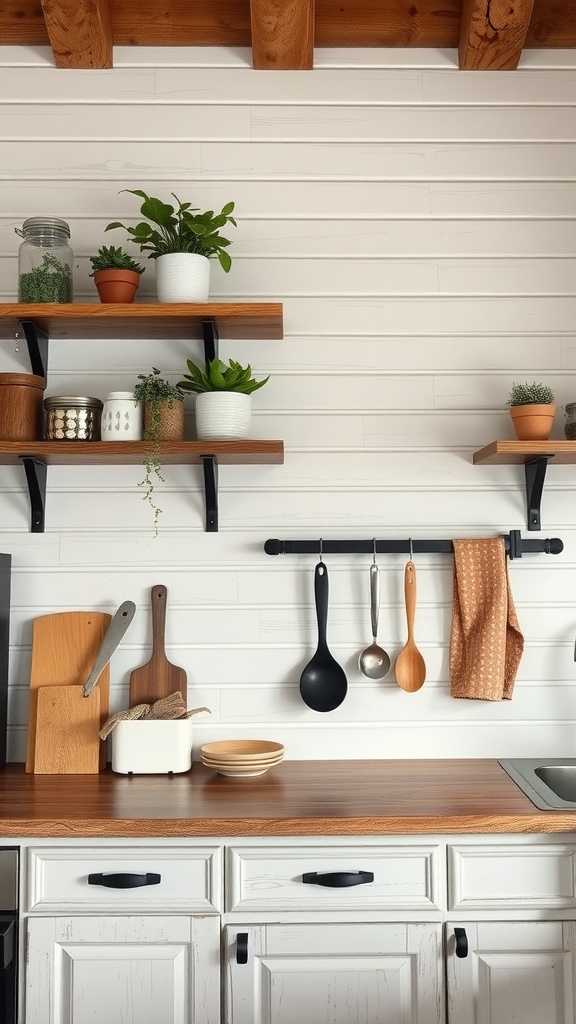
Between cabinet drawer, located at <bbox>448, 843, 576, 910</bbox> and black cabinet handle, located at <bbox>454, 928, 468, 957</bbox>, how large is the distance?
0.15 feet

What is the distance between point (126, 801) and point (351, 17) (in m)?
2.10

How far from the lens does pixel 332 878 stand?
1792 millimetres

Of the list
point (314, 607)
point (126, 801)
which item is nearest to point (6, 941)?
point (126, 801)

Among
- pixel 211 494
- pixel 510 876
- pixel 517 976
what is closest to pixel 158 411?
pixel 211 494

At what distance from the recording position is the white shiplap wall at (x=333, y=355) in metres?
2.38

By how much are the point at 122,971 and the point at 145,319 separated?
1.46 metres

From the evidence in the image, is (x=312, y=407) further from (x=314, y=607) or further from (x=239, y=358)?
(x=314, y=607)

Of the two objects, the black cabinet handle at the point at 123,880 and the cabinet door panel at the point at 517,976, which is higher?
the black cabinet handle at the point at 123,880

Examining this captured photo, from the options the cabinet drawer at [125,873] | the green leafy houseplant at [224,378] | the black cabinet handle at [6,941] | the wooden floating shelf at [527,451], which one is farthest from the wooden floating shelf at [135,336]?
the black cabinet handle at [6,941]

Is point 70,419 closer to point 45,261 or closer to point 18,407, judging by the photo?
point 18,407

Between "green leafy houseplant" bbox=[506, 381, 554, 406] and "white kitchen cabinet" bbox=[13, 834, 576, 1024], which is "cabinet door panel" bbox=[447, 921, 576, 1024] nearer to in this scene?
"white kitchen cabinet" bbox=[13, 834, 576, 1024]

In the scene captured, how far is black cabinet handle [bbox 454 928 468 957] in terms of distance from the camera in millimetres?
1774

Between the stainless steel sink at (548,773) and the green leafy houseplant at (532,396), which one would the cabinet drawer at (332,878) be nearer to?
the stainless steel sink at (548,773)

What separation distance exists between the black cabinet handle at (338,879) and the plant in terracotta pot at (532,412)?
112cm
